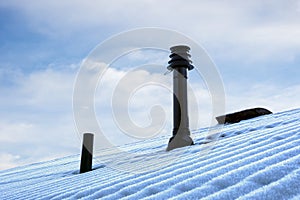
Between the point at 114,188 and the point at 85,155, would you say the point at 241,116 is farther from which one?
the point at 114,188

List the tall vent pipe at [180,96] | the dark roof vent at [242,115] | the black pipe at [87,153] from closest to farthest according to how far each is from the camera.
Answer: the tall vent pipe at [180,96] < the black pipe at [87,153] < the dark roof vent at [242,115]

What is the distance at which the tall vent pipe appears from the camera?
3.24m

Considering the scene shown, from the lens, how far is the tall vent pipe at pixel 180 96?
3242mm

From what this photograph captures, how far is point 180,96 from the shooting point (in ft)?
10.9

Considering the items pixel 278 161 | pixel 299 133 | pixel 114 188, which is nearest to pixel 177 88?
pixel 299 133

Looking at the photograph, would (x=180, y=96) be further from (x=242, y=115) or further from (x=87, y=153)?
(x=242, y=115)

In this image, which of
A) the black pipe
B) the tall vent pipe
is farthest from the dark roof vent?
the black pipe

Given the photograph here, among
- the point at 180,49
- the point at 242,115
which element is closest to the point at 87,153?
the point at 180,49

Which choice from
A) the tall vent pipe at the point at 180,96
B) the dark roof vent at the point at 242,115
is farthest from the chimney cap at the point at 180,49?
the dark roof vent at the point at 242,115

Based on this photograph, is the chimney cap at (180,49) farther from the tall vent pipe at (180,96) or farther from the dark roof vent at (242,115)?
the dark roof vent at (242,115)

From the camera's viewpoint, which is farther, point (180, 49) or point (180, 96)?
point (180, 49)

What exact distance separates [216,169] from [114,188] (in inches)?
22.8

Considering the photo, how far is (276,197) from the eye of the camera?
1.13 meters

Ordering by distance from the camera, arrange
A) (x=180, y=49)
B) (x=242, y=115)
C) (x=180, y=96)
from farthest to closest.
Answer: (x=242, y=115)
(x=180, y=49)
(x=180, y=96)
